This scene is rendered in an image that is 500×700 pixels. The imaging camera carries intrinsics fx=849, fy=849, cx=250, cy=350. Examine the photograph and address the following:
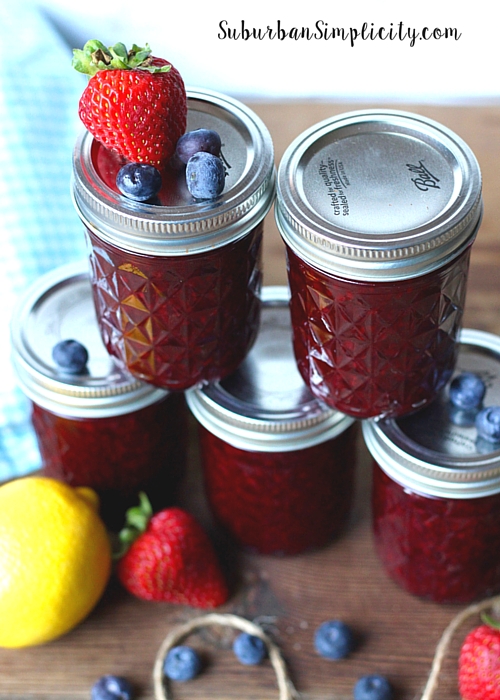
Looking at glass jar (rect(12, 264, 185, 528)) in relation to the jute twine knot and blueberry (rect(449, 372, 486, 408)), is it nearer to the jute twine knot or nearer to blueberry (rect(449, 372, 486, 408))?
the jute twine knot

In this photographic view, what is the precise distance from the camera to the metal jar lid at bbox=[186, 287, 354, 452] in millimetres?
1208

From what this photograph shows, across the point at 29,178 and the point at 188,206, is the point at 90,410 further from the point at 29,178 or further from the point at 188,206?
the point at 29,178

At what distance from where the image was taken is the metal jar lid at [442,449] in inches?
44.4

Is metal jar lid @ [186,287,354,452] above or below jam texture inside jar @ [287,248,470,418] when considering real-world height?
below

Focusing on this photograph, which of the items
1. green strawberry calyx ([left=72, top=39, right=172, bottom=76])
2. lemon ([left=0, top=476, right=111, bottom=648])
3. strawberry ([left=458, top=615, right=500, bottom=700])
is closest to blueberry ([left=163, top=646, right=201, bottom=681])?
lemon ([left=0, top=476, right=111, bottom=648])

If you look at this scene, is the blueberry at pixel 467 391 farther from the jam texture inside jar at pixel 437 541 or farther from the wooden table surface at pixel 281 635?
the wooden table surface at pixel 281 635

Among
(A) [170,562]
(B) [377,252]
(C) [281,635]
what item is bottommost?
(C) [281,635]

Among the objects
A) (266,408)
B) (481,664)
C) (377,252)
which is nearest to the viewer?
(377,252)

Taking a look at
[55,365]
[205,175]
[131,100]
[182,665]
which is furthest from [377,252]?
[182,665]

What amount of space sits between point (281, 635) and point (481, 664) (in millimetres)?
302

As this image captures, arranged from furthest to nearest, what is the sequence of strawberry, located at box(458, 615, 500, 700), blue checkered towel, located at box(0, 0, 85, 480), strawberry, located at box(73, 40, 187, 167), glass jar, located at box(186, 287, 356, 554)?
1. blue checkered towel, located at box(0, 0, 85, 480)
2. glass jar, located at box(186, 287, 356, 554)
3. strawberry, located at box(458, 615, 500, 700)
4. strawberry, located at box(73, 40, 187, 167)

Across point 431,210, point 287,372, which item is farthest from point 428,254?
point 287,372

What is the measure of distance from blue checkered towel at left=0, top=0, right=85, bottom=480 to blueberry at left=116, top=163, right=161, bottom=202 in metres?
0.63

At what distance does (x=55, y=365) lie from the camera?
1288 mm
